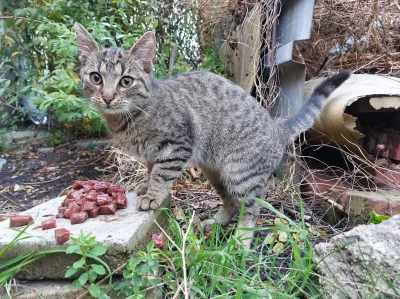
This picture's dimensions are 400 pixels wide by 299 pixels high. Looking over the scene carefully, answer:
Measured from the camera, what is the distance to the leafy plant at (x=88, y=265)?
64.5 inches

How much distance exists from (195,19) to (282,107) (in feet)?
7.61

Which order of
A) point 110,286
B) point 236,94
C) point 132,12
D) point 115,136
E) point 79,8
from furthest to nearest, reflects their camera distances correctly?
point 132,12 → point 79,8 → point 236,94 → point 115,136 → point 110,286

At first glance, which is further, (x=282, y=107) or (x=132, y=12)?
(x=132, y=12)

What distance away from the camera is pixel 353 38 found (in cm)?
379

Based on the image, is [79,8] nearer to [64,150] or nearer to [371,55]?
[64,150]

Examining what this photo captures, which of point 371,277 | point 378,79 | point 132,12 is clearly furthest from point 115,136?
point 132,12

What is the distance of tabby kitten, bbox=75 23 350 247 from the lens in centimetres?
249

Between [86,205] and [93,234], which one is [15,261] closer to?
[93,234]

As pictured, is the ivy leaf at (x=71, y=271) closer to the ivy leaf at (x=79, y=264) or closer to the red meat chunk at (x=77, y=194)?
the ivy leaf at (x=79, y=264)

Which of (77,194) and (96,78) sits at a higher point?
(96,78)

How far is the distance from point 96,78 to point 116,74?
0.15m

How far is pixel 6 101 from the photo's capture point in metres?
5.46

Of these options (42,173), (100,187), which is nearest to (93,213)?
(100,187)

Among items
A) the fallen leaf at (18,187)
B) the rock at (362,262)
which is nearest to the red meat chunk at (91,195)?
the rock at (362,262)
